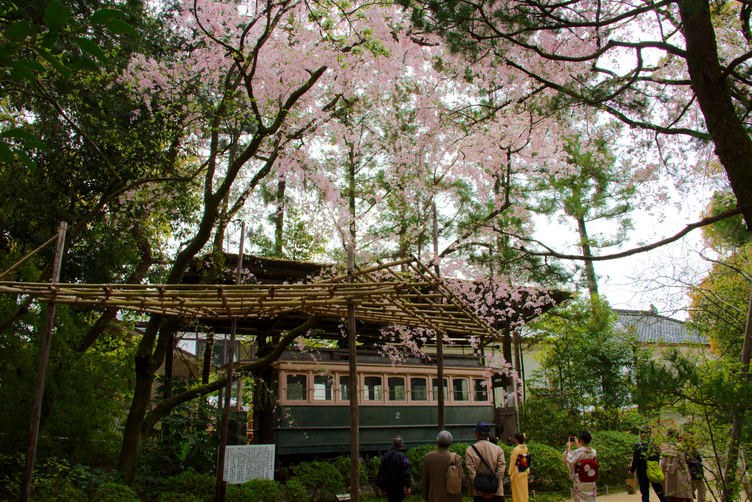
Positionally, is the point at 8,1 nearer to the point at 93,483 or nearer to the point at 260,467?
the point at 93,483

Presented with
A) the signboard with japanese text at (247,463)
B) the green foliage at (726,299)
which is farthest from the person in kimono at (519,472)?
the green foliage at (726,299)

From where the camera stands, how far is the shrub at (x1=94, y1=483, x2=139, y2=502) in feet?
18.0

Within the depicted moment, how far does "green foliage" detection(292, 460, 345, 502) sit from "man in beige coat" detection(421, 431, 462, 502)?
13.4 feet

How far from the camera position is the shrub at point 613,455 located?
11234 millimetres

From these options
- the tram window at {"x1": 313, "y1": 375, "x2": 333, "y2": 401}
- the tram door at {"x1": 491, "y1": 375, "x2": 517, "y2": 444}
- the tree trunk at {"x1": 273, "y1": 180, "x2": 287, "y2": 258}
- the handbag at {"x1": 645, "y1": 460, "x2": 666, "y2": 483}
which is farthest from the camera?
the tree trunk at {"x1": 273, "y1": 180, "x2": 287, "y2": 258}

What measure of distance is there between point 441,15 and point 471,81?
228 centimetres

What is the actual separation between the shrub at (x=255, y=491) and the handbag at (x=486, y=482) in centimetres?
352

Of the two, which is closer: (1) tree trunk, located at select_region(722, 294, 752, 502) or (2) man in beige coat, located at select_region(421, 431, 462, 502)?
(1) tree trunk, located at select_region(722, 294, 752, 502)

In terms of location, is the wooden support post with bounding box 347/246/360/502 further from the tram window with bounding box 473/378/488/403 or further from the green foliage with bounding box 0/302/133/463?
the tram window with bounding box 473/378/488/403

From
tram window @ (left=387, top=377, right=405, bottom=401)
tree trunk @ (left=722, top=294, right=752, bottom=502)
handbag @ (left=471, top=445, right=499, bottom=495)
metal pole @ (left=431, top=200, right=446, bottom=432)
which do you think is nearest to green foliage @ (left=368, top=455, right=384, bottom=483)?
metal pole @ (left=431, top=200, right=446, bottom=432)

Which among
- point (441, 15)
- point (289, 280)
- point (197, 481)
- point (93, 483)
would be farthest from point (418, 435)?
point (441, 15)

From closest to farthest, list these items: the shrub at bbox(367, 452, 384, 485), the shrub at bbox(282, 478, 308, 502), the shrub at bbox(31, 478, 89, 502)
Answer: the shrub at bbox(31, 478, 89, 502) → the shrub at bbox(282, 478, 308, 502) → the shrub at bbox(367, 452, 384, 485)

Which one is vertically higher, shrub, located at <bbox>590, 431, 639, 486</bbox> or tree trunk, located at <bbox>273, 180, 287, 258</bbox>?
tree trunk, located at <bbox>273, 180, 287, 258</bbox>

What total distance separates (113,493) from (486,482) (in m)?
4.09
